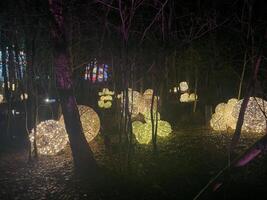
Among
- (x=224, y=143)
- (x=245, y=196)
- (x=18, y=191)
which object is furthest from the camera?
(x=224, y=143)

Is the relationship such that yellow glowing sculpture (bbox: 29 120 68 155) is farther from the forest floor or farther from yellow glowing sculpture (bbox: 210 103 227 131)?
yellow glowing sculpture (bbox: 210 103 227 131)

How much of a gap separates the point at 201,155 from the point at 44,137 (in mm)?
4037

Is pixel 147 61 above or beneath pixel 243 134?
above

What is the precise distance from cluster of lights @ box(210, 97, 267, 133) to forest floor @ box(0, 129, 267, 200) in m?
0.70

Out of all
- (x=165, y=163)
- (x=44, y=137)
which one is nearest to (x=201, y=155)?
(x=165, y=163)

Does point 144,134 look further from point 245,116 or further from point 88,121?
point 245,116

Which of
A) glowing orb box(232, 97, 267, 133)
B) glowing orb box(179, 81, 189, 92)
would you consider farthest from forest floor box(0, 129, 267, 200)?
glowing orb box(179, 81, 189, 92)

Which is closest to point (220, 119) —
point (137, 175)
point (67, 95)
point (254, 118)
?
point (254, 118)

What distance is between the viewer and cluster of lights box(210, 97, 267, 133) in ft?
37.2

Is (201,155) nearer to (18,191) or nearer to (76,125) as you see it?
(76,125)

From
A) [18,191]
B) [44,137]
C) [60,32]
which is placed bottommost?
[18,191]

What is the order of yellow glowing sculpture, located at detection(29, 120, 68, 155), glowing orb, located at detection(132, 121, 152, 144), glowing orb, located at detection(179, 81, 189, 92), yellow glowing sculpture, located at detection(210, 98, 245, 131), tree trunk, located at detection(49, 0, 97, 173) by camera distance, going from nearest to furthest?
tree trunk, located at detection(49, 0, 97, 173) → yellow glowing sculpture, located at detection(29, 120, 68, 155) → glowing orb, located at detection(132, 121, 152, 144) → yellow glowing sculpture, located at detection(210, 98, 245, 131) → glowing orb, located at detection(179, 81, 189, 92)

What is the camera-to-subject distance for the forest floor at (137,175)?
675cm

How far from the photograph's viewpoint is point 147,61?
1981cm
